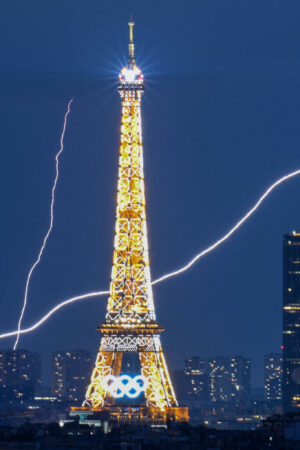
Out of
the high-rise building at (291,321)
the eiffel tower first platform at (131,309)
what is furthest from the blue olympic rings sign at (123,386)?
the high-rise building at (291,321)

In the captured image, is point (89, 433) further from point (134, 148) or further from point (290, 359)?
point (290, 359)

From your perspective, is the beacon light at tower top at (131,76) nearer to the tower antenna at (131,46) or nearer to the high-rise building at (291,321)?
the tower antenna at (131,46)

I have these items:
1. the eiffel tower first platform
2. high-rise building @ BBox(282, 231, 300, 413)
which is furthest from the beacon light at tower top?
high-rise building @ BBox(282, 231, 300, 413)

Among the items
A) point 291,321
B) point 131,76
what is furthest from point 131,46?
point 291,321

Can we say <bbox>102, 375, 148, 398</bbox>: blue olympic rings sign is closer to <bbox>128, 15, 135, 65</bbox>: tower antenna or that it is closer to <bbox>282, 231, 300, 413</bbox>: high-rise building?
<bbox>128, 15, 135, 65</bbox>: tower antenna

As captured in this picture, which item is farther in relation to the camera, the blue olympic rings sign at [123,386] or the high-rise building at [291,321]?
the high-rise building at [291,321]

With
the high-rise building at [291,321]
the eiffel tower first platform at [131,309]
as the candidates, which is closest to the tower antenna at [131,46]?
the eiffel tower first platform at [131,309]

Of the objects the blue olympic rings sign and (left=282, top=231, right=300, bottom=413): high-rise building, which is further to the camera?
(left=282, top=231, right=300, bottom=413): high-rise building

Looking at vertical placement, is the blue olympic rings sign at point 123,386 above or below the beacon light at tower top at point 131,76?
below
